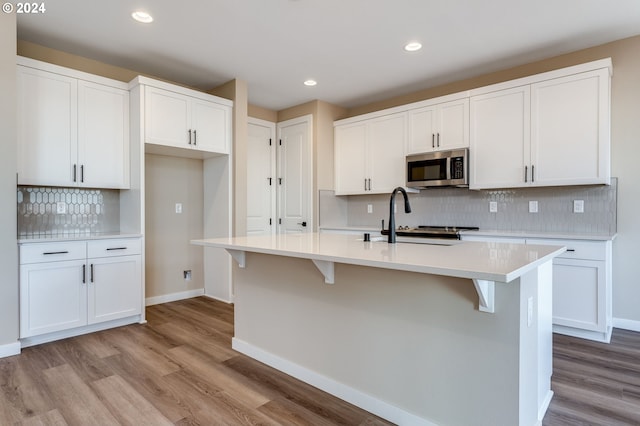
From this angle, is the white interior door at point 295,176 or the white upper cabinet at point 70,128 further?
the white interior door at point 295,176

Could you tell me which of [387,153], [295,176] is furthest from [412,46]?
[295,176]

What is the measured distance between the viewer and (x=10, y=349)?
2.69 metres

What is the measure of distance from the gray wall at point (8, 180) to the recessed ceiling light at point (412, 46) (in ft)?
10.6

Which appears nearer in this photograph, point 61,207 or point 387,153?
point 61,207

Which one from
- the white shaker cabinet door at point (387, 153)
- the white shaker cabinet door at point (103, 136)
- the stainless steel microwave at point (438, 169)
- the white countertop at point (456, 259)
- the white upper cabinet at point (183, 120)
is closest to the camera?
the white countertop at point (456, 259)

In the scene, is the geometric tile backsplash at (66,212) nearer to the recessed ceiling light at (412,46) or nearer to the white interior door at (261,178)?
→ the white interior door at (261,178)

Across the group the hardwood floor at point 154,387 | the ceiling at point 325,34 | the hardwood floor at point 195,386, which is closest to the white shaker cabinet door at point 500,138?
the ceiling at point 325,34

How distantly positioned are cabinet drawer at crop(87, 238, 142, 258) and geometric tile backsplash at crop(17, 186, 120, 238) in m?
0.30

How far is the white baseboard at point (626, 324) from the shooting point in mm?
3172

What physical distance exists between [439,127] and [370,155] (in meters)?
1.00

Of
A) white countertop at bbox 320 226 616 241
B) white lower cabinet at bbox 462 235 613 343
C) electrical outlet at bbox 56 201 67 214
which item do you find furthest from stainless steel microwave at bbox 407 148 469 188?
electrical outlet at bbox 56 201 67 214

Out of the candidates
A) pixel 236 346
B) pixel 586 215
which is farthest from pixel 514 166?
pixel 236 346

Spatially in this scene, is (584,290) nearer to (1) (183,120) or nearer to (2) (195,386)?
(2) (195,386)

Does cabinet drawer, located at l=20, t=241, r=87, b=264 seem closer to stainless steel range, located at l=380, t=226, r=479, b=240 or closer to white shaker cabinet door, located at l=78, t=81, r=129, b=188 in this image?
white shaker cabinet door, located at l=78, t=81, r=129, b=188
